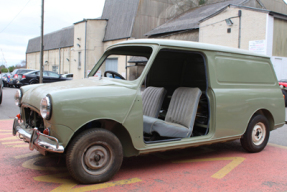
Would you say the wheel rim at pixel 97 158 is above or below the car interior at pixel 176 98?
below

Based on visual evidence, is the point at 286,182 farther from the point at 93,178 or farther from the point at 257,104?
the point at 93,178

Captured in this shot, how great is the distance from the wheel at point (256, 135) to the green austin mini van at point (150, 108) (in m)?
0.02

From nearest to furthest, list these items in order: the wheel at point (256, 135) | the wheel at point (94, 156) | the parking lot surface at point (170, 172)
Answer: the wheel at point (94, 156)
the parking lot surface at point (170, 172)
the wheel at point (256, 135)

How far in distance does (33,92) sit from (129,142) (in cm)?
162

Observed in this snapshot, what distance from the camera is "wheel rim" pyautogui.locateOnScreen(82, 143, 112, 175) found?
11.0 ft

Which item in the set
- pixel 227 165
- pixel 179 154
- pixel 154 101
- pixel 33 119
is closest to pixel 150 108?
pixel 154 101

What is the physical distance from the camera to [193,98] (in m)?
4.55

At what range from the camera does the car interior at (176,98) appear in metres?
4.36

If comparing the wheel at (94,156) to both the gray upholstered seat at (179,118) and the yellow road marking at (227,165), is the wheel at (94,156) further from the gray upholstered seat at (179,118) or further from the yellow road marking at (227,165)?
the yellow road marking at (227,165)

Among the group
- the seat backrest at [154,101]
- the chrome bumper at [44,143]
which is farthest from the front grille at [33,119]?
the seat backrest at [154,101]

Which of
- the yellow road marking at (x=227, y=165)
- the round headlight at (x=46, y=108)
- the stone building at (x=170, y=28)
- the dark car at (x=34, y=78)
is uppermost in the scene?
the stone building at (x=170, y=28)

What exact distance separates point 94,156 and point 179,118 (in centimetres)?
181

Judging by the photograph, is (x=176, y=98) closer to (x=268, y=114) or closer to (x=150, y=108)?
(x=150, y=108)

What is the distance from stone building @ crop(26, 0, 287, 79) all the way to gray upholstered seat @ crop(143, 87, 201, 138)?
5.11 feet
